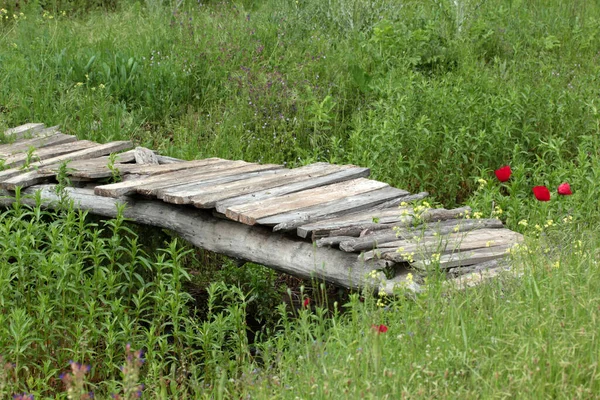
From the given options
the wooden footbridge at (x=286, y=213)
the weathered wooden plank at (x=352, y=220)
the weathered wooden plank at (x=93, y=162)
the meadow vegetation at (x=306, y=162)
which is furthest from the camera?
the weathered wooden plank at (x=93, y=162)

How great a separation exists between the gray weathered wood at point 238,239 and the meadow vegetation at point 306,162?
0.73 feet

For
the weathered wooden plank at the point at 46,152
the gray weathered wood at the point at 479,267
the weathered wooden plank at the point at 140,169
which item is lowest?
the weathered wooden plank at the point at 46,152

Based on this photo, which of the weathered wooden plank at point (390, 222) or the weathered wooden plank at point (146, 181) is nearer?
the weathered wooden plank at point (390, 222)

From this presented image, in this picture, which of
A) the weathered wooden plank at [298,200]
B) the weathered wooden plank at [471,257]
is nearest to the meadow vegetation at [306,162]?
the weathered wooden plank at [471,257]

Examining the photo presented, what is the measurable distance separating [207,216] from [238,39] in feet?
14.0

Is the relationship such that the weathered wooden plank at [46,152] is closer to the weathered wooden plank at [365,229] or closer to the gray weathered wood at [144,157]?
the gray weathered wood at [144,157]

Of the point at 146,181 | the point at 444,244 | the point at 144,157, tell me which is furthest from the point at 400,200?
the point at 144,157

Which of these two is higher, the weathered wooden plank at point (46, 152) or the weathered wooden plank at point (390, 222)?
the weathered wooden plank at point (390, 222)

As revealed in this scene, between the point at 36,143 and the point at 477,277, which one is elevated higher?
the point at 477,277

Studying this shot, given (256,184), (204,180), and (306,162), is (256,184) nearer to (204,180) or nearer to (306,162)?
(204,180)

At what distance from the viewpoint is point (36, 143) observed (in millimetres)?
6758

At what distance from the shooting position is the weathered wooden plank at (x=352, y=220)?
15.3 ft

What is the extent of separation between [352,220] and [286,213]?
0.38 metres

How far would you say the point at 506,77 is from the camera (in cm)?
852
